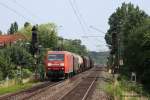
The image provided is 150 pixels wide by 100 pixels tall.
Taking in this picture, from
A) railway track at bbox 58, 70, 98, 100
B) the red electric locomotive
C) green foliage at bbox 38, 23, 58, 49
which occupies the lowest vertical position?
railway track at bbox 58, 70, 98, 100

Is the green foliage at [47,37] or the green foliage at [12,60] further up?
the green foliage at [47,37]

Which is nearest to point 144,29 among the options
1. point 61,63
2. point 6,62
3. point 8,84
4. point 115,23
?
point 61,63

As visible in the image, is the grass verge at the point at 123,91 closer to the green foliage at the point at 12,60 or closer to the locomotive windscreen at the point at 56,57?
the locomotive windscreen at the point at 56,57

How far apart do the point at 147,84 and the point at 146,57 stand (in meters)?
3.69

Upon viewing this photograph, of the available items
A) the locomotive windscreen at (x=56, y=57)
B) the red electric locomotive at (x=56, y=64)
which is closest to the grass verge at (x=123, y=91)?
the red electric locomotive at (x=56, y=64)

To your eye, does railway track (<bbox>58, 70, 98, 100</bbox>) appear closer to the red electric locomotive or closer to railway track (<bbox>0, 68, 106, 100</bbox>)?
railway track (<bbox>0, 68, 106, 100</bbox>)

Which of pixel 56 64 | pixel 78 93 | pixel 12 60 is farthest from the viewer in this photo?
pixel 12 60

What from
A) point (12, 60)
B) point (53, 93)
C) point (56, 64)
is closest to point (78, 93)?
point (53, 93)

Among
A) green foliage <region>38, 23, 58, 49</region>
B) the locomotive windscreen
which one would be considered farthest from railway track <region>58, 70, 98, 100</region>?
green foliage <region>38, 23, 58, 49</region>

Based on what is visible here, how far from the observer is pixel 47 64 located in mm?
54844

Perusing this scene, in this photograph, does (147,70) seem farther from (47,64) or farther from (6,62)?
(6,62)

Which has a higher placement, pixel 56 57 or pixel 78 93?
pixel 56 57

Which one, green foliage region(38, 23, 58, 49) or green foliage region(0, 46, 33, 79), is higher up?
green foliage region(38, 23, 58, 49)

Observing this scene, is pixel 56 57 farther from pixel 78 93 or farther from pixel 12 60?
pixel 78 93
